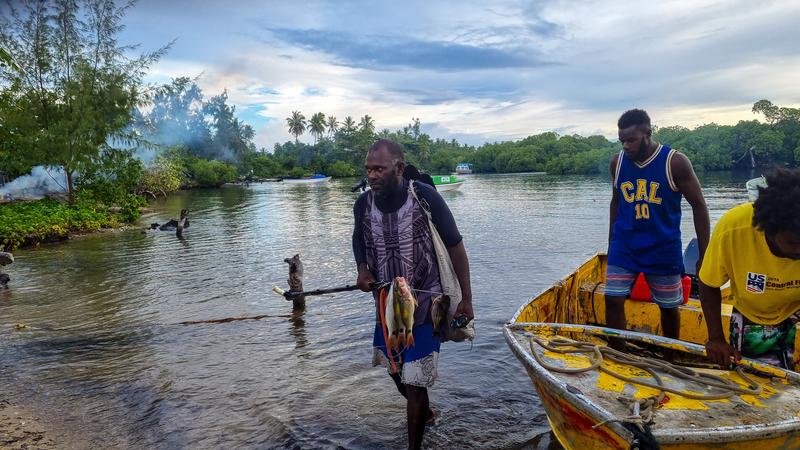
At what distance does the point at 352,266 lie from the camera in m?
13.1

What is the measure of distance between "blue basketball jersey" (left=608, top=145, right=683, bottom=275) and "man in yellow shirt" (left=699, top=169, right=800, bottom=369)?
937mm

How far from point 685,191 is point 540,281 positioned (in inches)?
290

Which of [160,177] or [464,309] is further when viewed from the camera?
[160,177]

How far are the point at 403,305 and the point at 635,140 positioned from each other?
89.9 inches

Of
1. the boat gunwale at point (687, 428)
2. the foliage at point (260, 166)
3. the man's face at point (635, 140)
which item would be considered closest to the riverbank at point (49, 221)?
the boat gunwale at point (687, 428)

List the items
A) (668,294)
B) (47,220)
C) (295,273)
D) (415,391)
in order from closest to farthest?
(415,391), (668,294), (295,273), (47,220)

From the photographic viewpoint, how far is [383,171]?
3385mm

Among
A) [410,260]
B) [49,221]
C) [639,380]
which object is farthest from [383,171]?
[49,221]

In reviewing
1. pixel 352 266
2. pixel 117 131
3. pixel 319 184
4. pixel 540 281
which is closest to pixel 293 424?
pixel 540 281

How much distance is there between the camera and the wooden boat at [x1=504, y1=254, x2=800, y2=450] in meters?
2.58

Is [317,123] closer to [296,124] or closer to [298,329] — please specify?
[296,124]

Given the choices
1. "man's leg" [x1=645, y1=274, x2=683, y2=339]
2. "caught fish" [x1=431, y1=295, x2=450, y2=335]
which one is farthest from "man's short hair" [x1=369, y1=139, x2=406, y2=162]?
"man's leg" [x1=645, y1=274, x2=683, y2=339]

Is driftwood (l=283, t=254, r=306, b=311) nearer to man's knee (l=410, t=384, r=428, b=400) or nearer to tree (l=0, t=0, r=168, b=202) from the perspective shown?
man's knee (l=410, t=384, r=428, b=400)

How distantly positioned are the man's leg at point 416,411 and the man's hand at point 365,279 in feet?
2.40
